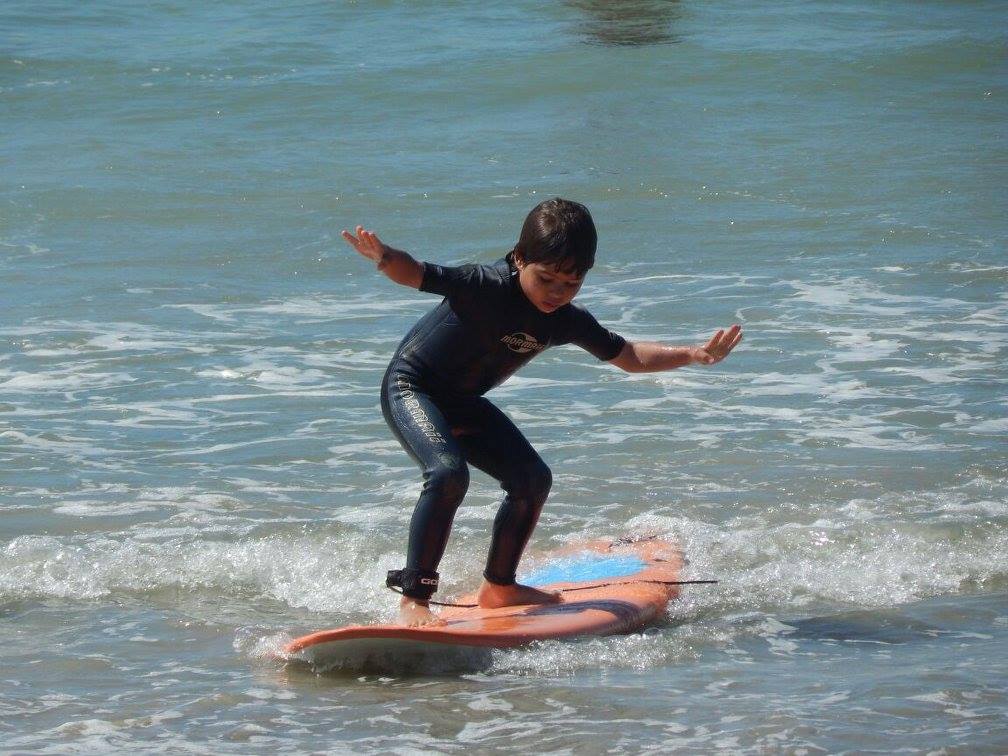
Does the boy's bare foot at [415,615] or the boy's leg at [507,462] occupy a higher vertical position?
the boy's leg at [507,462]

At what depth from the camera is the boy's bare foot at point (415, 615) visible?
4.90 metres

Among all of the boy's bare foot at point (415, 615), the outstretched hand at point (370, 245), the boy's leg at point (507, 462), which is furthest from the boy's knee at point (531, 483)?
the outstretched hand at point (370, 245)

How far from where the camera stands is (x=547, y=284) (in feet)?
15.7

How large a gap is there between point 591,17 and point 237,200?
1017cm

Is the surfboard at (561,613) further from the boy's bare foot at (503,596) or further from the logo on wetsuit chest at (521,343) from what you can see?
the logo on wetsuit chest at (521,343)

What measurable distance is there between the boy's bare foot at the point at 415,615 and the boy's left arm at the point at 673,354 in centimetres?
108

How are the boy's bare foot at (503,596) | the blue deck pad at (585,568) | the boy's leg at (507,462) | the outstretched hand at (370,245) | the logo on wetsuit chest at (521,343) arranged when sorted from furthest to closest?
the blue deck pad at (585,568) < the boy's bare foot at (503,596) < the boy's leg at (507,462) < the logo on wetsuit chest at (521,343) < the outstretched hand at (370,245)

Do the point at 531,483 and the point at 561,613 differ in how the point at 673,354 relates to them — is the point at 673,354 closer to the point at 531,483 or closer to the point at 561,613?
the point at 531,483

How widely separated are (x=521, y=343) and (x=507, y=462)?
43 centimetres

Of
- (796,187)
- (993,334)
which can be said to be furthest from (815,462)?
(796,187)

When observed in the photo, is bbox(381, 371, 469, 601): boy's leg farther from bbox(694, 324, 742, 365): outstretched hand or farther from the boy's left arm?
bbox(694, 324, 742, 365): outstretched hand

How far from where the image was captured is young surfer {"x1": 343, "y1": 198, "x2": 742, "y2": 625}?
4.72m

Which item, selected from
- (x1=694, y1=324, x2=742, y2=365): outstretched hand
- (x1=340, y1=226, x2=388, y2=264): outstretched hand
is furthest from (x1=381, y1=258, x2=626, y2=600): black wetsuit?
(x1=694, y1=324, x2=742, y2=365): outstretched hand

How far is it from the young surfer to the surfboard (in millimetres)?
179
